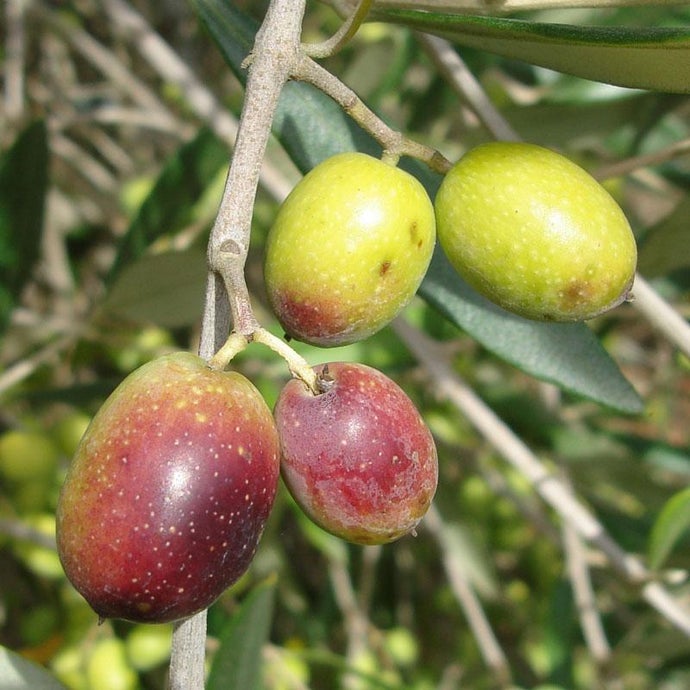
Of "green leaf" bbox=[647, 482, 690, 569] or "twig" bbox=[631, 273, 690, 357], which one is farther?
"green leaf" bbox=[647, 482, 690, 569]

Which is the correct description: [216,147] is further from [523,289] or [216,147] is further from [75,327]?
[523,289]

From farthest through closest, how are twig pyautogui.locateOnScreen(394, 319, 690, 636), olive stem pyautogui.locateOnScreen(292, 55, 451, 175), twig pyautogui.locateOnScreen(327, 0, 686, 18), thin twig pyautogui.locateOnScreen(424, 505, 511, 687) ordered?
thin twig pyautogui.locateOnScreen(424, 505, 511, 687) → twig pyautogui.locateOnScreen(394, 319, 690, 636) → twig pyautogui.locateOnScreen(327, 0, 686, 18) → olive stem pyautogui.locateOnScreen(292, 55, 451, 175)

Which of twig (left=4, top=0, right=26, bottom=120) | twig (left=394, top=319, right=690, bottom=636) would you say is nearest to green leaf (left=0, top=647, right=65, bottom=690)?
twig (left=394, top=319, right=690, bottom=636)

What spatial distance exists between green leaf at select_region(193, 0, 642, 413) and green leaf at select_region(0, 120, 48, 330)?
0.64 m

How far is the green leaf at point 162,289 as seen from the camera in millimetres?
1780

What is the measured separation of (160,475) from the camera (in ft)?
2.28

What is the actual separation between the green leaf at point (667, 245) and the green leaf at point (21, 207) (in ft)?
3.68

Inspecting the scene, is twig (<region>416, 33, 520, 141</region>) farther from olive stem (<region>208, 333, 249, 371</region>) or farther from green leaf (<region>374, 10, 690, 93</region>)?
olive stem (<region>208, 333, 249, 371</region>)

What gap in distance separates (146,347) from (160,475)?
64.8 inches

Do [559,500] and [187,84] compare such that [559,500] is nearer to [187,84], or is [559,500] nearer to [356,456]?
[356,456]

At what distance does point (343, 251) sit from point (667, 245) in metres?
1.06

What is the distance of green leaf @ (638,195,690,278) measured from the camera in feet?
5.43

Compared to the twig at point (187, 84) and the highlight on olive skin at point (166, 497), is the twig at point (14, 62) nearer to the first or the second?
the twig at point (187, 84)

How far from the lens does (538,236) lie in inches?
33.9
